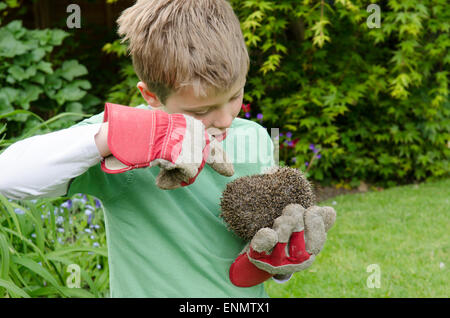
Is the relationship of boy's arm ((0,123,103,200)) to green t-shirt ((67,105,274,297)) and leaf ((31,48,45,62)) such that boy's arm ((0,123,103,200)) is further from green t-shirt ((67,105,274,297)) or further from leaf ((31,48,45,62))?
leaf ((31,48,45,62))

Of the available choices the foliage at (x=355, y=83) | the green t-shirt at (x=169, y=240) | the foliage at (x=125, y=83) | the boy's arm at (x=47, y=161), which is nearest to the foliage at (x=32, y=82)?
the foliage at (x=125, y=83)

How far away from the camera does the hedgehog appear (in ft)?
3.76

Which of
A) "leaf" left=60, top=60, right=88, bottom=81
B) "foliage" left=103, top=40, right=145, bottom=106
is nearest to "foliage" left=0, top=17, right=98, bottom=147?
"leaf" left=60, top=60, right=88, bottom=81

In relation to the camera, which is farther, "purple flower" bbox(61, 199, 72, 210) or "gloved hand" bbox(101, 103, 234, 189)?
"purple flower" bbox(61, 199, 72, 210)

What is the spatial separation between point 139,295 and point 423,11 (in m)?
4.40

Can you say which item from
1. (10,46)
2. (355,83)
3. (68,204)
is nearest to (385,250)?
(355,83)

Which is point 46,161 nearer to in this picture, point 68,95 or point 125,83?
point 68,95

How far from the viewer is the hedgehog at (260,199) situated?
1.15 meters

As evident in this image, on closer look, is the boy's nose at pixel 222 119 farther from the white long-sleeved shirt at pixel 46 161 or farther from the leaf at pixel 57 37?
the leaf at pixel 57 37

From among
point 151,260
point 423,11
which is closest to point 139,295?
point 151,260

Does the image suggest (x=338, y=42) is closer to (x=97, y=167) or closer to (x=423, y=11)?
(x=423, y=11)

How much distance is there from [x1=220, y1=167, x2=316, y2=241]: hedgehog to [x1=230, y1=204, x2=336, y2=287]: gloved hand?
0.15 feet

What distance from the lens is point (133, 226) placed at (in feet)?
4.01
